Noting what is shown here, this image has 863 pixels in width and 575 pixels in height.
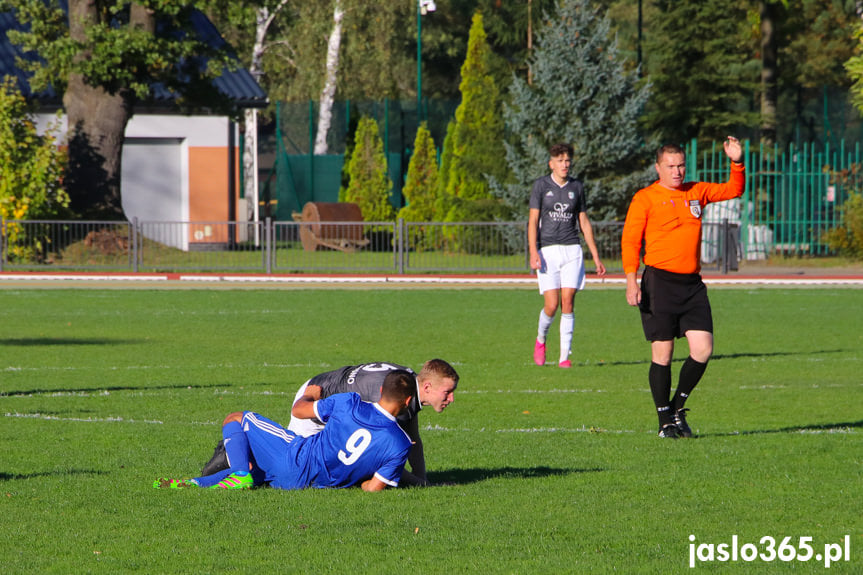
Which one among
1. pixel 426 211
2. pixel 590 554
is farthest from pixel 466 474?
pixel 426 211

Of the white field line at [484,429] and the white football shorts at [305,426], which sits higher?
the white football shorts at [305,426]

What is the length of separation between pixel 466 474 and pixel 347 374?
1.08m

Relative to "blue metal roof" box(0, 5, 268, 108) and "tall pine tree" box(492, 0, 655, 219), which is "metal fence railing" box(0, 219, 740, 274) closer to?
"tall pine tree" box(492, 0, 655, 219)

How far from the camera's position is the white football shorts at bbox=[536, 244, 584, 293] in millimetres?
12977

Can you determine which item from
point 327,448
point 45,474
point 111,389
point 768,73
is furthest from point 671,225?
point 768,73

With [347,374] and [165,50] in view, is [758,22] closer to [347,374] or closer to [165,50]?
[165,50]

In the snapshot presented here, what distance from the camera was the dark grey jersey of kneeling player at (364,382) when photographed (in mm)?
6695

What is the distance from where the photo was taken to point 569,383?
11945 mm

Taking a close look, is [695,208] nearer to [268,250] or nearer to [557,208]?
[557,208]

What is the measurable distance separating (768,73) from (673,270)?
33.3 metres

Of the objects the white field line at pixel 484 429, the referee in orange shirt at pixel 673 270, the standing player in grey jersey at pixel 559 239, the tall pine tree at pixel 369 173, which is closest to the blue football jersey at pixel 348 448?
the white field line at pixel 484 429

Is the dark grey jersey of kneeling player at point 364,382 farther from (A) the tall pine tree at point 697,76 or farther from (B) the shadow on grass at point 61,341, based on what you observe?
(A) the tall pine tree at point 697,76

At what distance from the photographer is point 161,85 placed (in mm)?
39031

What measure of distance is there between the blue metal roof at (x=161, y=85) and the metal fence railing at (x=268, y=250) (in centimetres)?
757
